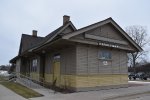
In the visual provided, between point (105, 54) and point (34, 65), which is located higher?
point (105, 54)

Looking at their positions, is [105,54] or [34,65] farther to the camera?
[34,65]

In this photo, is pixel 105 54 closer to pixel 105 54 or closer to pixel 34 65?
pixel 105 54

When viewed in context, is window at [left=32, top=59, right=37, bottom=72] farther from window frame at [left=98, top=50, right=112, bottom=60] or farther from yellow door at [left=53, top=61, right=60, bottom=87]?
window frame at [left=98, top=50, right=112, bottom=60]

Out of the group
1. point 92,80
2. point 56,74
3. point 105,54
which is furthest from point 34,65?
point 92,80

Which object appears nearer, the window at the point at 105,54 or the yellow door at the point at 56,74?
the window at the point at 105,54

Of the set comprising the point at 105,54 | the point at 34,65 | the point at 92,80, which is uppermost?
the point at 105,54

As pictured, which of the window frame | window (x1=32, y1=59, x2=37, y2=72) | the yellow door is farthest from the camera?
window (x1=32, y1=59, x2=37, y2=72)

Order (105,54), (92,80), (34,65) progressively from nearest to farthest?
(92,80) → (105,54) → (34,65)

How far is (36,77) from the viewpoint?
85.8 feet

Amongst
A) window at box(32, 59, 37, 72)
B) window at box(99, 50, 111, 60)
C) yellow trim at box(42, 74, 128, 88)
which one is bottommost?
yellow trim at box(42, 74, 128, 88)

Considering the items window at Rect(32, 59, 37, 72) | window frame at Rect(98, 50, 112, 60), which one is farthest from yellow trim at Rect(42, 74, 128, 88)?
window at Rect(32, 59, 37, 72)

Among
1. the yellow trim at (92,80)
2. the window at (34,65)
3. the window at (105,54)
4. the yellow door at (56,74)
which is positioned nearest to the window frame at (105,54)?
the window at (105,54)

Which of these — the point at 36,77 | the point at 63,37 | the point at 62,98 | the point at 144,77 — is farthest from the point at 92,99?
the point at 144,77

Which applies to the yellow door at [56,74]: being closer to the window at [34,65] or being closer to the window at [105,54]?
the window at [105,54]
